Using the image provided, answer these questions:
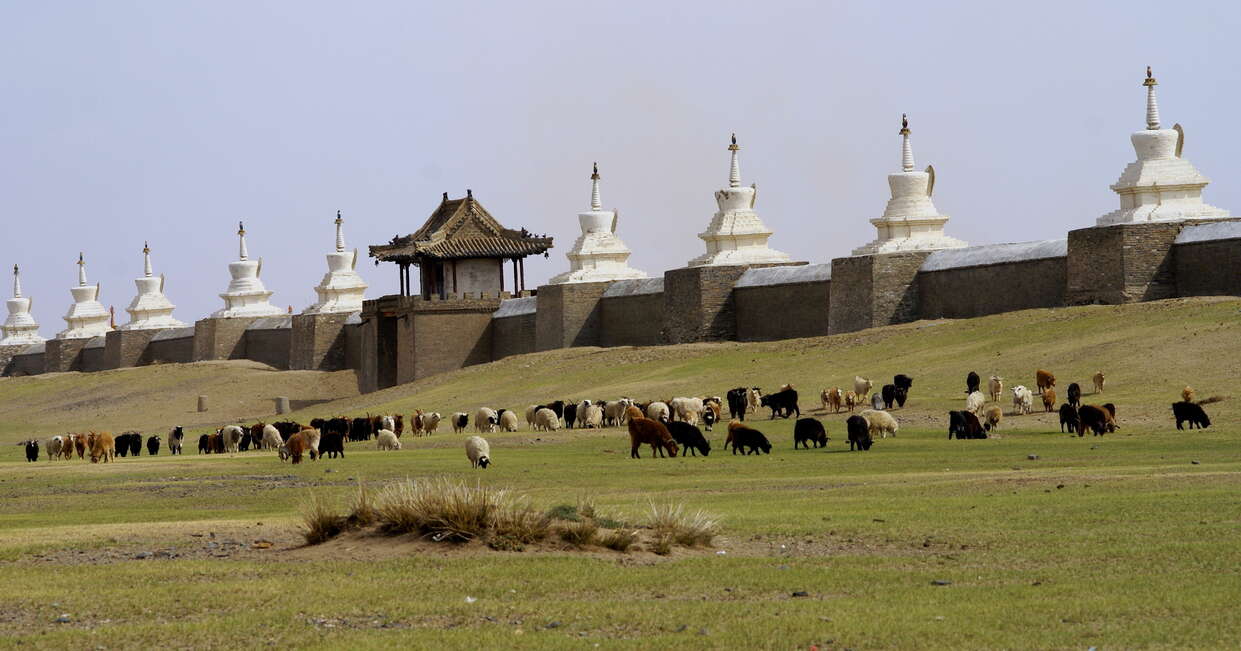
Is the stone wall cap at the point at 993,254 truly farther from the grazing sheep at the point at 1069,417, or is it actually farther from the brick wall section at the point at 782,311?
the grazing sheep at the point at 1069,417

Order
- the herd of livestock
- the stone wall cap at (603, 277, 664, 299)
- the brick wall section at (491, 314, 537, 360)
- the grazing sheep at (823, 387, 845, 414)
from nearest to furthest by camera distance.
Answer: the herd of livestock → the grazing sheep at (823, 387, 845, 414) → the stone wall cap at (603, 277, 664, 299) → the brick wall section at (491, 314, 537, 360)

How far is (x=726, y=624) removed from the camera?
10.8 m

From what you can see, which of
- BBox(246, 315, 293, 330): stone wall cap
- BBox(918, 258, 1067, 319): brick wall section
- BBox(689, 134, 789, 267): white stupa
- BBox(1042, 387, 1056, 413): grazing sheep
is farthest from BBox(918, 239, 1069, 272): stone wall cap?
BBox(246, 315, 293, 330): stone wall cap

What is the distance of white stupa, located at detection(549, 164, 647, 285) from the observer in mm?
63531

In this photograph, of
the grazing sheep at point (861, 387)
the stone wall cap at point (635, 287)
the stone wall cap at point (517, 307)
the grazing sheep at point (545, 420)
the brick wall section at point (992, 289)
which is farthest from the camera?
the stone wall cap at point (517, 307)

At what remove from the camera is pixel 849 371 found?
42938 mm

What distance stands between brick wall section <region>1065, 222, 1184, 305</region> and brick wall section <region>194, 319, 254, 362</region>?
46.5 meters

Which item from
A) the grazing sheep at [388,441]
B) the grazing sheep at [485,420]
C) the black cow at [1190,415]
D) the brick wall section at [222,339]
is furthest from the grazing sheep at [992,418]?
the brick wall section at [222,339]

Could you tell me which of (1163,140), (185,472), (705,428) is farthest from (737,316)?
(185,472)

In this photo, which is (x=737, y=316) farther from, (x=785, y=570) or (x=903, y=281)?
(x=785, y=570)

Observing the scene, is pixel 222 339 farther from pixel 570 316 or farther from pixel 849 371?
pixel 849 371

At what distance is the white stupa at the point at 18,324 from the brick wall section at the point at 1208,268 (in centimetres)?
7580

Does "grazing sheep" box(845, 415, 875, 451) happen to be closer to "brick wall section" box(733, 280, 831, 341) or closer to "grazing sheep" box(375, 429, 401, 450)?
"grazing sheep" box(375, 429, 401, 450)

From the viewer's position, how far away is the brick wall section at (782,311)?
52.2 m
